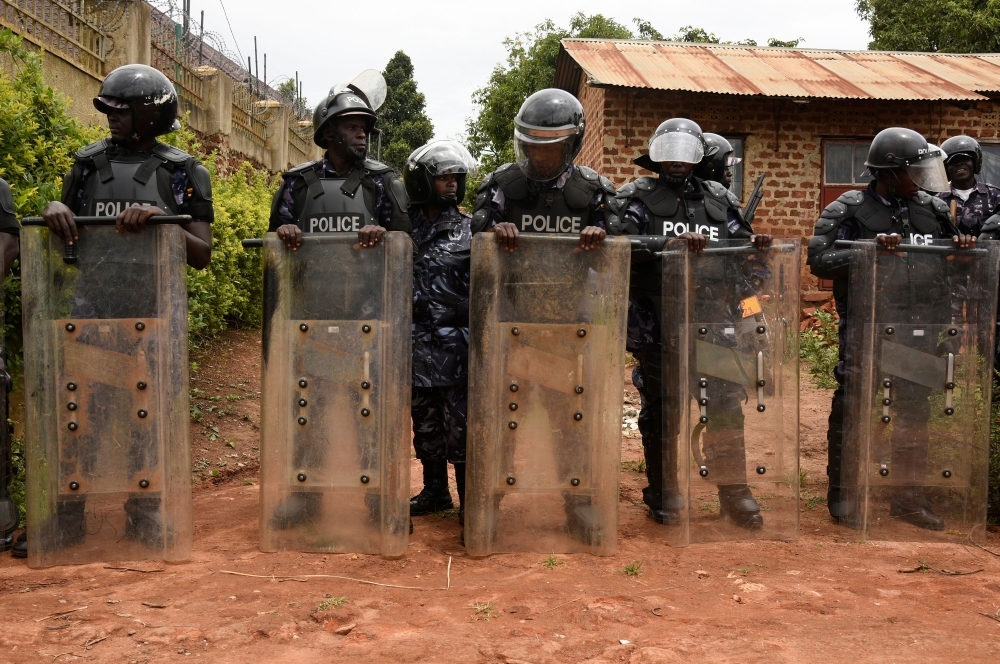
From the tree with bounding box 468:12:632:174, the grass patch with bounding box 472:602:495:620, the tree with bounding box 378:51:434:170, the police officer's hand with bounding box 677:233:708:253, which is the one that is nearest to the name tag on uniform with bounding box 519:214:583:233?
the police officer's hand with bounding box 677:233:708:253

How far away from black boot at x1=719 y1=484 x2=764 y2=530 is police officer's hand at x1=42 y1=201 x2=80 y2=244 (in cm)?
314

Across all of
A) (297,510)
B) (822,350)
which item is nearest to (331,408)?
(297,510)

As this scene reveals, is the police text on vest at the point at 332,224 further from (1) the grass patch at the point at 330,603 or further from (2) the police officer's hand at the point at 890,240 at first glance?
(2) the police officer's hand at the point at 890,240

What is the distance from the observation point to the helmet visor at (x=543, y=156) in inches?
181

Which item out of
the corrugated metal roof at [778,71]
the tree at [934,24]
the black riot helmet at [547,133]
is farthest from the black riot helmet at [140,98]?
the tree at [934,24]

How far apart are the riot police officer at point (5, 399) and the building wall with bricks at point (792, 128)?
9.12m

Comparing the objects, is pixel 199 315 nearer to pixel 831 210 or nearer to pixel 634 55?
pixel 831 210

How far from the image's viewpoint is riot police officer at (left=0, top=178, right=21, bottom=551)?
4172 mm

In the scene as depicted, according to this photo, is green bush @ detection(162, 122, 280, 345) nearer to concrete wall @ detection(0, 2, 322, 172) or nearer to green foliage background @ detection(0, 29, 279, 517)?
green foliage background @ detection(0, 29, 279, 517)

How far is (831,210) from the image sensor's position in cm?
520

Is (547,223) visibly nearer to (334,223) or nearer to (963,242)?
(334,223)

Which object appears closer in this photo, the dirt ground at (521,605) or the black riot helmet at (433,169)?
the dirt ground at (521,605)

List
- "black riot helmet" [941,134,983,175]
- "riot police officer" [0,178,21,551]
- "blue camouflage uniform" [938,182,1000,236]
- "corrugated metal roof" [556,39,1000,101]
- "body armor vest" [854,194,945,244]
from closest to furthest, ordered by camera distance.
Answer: "riot police officer" [0,178,21,551]
"body armor vest" [854,194,945,244]
"blue camouflage uniform" [938,182,1000,236]
"black riot helmet" [941,134,983,175]
"corrugated metal roof" [556,39,1000,101]

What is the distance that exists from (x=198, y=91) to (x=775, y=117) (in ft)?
26.1
